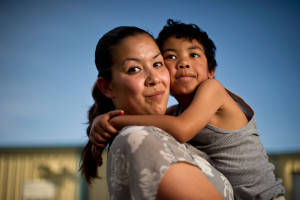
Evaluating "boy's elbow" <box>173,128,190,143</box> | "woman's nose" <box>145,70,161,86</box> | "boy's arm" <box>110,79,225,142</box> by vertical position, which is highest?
"woman's nose" <box>145,70,161,86</box>

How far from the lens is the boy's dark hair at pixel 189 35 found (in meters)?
2.10

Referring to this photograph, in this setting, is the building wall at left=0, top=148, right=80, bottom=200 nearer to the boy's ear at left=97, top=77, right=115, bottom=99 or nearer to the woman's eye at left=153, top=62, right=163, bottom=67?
the boy's ear at left=97, top=77, right=115, bottom=99

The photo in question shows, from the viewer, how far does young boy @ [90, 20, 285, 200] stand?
4.47 ft

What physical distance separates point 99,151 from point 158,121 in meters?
0.36

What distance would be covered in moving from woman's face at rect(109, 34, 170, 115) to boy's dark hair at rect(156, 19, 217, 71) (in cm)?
63

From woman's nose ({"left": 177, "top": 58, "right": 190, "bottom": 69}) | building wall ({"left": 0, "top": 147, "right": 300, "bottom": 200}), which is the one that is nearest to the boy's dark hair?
woman's nose ({"left": 177, "top": 58, "right": 190, "bottom": 69})

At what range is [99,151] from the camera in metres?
1.43

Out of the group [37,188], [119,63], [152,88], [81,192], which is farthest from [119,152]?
[37,188]

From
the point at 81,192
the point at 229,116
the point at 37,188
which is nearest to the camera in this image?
the point at 229,116

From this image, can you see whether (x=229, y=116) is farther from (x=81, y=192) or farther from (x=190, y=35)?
(x=81, y=192)

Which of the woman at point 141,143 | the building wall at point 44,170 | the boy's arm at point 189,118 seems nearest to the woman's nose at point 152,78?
the woman at point 141,143

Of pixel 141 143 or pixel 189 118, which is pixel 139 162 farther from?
pixel 189 118

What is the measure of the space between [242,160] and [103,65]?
3.07ft

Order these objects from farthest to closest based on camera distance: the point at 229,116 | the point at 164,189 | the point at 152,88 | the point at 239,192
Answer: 1. the point at 229,116
2. the point at 239,192
3. the point at 152,88
4. the point at 164,189
